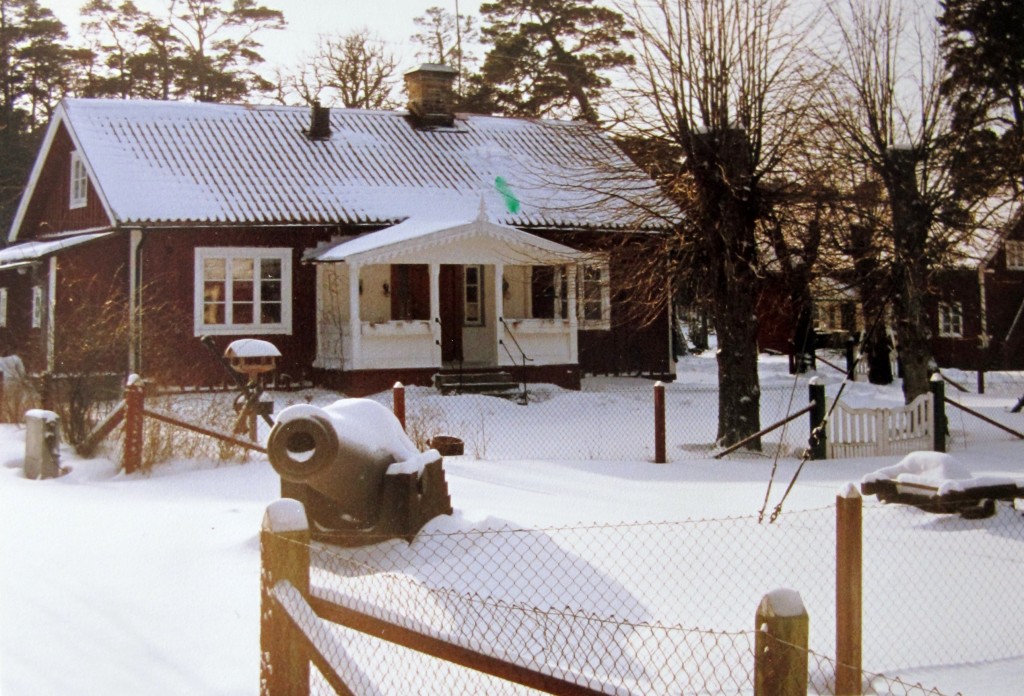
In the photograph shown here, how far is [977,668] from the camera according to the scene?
595cm

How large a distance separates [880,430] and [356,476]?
8.52 metres

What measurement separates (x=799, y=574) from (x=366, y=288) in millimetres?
16632

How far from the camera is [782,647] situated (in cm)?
324

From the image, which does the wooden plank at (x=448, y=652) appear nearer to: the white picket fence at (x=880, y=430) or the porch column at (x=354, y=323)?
the white picket fence at (x=880, y=430)

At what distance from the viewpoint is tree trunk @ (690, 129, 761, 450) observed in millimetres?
14422

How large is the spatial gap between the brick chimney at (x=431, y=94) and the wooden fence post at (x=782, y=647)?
81.2ft

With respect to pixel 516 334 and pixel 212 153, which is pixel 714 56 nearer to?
pixel 516 334

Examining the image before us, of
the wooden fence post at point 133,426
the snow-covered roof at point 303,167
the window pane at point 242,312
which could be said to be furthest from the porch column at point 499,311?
the wooden fence post at point 133,426

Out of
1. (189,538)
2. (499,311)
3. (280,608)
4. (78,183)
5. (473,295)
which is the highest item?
(78,183)

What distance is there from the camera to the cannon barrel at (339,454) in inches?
289

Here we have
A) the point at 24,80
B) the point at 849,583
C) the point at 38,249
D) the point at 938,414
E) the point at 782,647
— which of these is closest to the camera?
the point at 782,647

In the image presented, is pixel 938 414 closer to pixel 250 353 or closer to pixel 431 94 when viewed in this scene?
pixel 250 353

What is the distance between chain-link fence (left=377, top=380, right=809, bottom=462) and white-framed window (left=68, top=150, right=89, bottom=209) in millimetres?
8840

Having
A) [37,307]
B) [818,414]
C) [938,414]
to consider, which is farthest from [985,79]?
[37,307]
